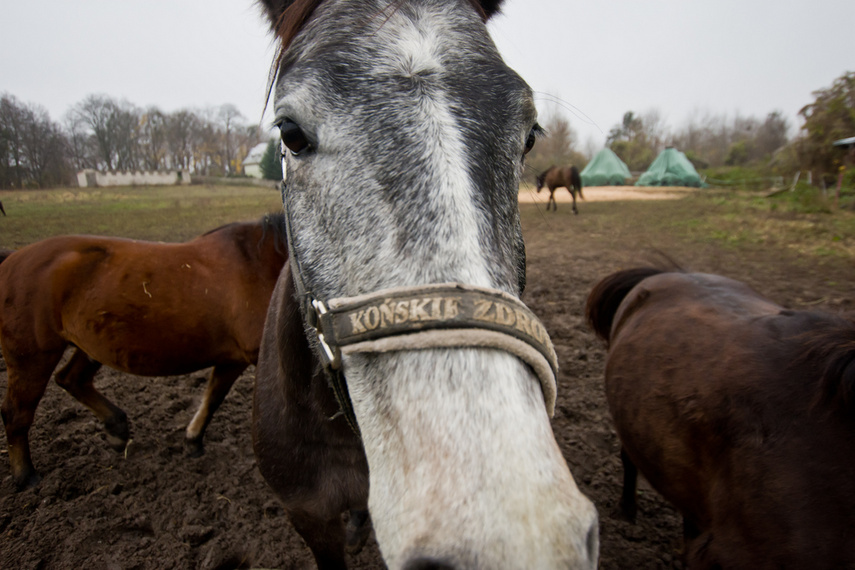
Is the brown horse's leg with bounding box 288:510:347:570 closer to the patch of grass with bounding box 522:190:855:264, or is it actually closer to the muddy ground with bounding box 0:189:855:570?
the muddy ground with bounding box 0:189:855:570

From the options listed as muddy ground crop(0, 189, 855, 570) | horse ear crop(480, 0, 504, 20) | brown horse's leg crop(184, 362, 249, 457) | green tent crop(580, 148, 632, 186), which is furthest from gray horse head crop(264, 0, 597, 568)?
green tent crop(580, 148, 632, 186)

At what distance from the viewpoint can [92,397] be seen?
140 inches

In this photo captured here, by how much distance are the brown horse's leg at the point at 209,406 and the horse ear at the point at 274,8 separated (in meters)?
2.67

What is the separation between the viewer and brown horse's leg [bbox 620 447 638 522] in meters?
2.87

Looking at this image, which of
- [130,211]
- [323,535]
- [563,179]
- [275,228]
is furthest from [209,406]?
[563,179]

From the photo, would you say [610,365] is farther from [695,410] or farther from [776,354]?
[776,354]

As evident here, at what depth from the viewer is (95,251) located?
335 centimetres

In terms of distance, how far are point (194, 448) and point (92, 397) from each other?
3.33 feet

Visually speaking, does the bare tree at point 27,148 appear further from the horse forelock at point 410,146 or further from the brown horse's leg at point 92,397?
the horse forelock at point 410,146

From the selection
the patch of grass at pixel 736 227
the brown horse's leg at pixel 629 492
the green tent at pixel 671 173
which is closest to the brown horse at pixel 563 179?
the patch of grass at pixel 736 227

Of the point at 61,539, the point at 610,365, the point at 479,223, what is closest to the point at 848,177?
the point at 610,365

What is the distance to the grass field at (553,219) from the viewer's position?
8828 mm

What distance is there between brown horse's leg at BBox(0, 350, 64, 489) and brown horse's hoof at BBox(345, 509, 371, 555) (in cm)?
247

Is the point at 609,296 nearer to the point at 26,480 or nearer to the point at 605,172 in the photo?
the point at 26,480
